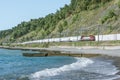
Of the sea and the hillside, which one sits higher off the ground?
the hillside

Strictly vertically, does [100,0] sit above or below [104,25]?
above

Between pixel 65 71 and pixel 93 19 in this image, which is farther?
pixel 93 19

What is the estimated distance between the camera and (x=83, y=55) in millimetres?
52469

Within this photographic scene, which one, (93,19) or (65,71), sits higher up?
(93,19)

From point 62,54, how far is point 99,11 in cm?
6587

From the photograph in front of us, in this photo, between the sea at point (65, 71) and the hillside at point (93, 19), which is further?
the hillside at point (93, 19)

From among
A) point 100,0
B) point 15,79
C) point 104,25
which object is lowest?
point 15,79

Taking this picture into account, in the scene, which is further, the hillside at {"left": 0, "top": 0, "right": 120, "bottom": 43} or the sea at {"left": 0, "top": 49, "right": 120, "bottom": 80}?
the hillside at {"left": 0, "top": 0, "right": 120, "bottom": 43}

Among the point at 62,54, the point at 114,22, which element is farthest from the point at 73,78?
the point at 114,22

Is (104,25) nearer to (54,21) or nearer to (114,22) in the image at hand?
(114,22)

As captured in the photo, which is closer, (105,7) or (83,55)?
(83,55)

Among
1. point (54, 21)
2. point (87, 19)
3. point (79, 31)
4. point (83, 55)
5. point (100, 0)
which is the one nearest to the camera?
point (83, 55)

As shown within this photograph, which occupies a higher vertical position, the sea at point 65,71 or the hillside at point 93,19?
the hillside at point 93,19

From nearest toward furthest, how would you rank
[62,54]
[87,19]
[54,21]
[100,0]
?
[62,54] → [87,19] → [100,0] → [54,21]
